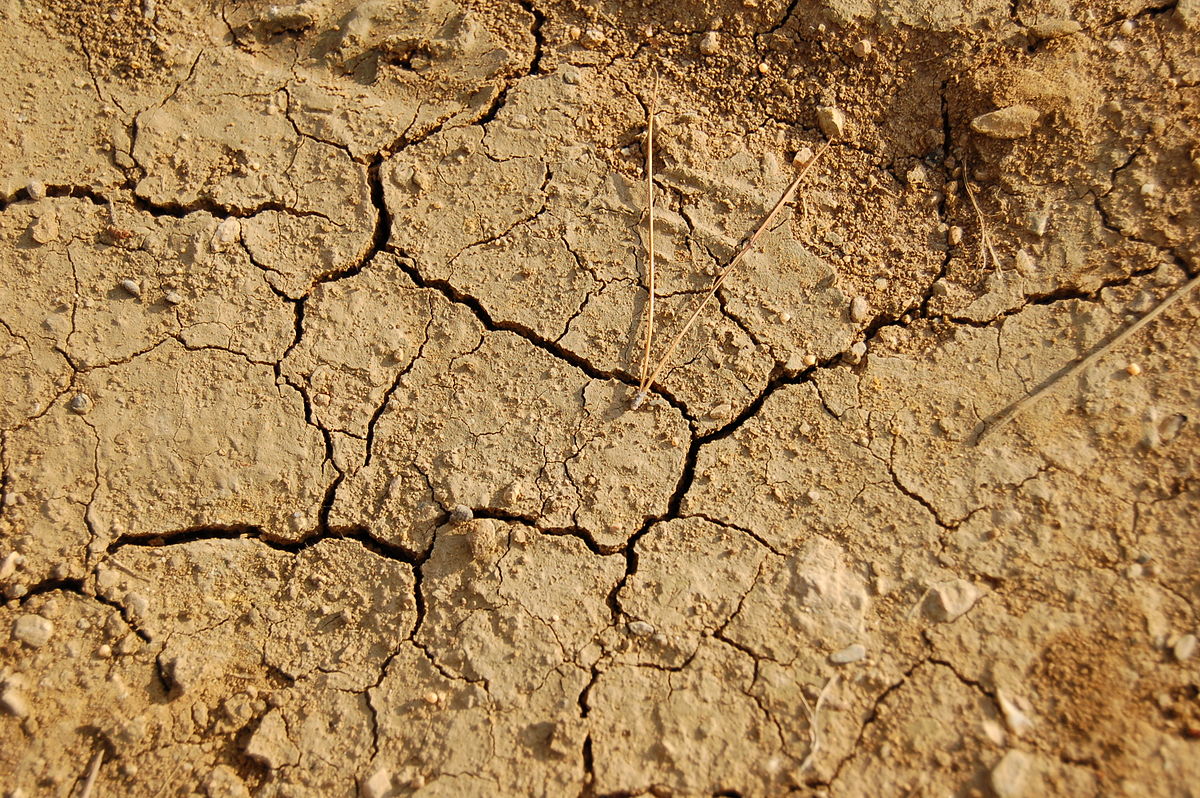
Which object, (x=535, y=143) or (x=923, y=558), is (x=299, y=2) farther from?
(x=923, y=558)

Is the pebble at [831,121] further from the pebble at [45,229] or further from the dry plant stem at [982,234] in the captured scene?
the pebble at [45,229]

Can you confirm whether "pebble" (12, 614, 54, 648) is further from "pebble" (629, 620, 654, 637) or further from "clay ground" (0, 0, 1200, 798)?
"pebble" (629, 620, 654, 637)

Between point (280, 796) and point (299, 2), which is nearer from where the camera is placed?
point (280, 796)

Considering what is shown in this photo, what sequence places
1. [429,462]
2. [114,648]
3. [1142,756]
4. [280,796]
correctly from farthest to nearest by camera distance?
[429,462] → [114,648] → [280,796] → [1142,756]

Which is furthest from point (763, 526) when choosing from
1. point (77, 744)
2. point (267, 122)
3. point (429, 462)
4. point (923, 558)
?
point (267, 122)

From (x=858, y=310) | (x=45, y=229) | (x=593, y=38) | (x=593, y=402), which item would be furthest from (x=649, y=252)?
(x=45, y=229)

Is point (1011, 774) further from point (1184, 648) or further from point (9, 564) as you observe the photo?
point (9, 564)
